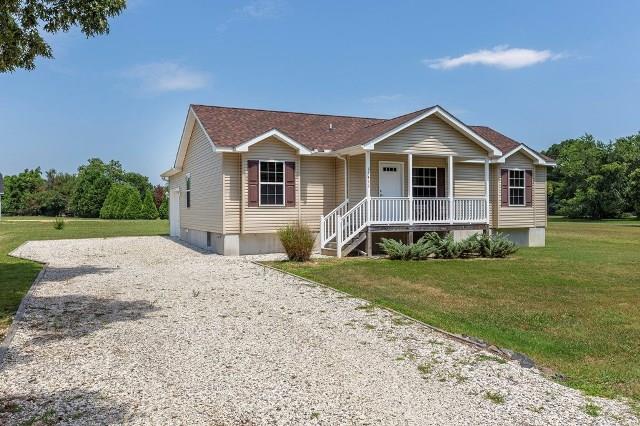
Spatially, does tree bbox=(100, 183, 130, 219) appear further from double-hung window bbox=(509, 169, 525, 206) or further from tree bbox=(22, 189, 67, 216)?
Result: double-hung window bbox=(509, 169, 525, 206)

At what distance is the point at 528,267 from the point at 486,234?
192 inches

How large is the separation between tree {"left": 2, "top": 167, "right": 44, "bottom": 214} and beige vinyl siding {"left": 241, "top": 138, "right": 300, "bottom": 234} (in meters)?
64.4

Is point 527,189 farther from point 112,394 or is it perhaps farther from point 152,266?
point 112,394

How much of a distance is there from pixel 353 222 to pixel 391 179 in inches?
125

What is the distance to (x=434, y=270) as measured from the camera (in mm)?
12906

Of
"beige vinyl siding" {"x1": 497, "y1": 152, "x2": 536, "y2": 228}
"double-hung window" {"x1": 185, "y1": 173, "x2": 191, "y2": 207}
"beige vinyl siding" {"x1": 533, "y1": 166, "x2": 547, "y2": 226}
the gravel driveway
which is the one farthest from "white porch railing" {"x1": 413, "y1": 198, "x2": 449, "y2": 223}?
"double-hung window" {"x1": 185, "y1": 173, "x2": 191, "y2": 207}

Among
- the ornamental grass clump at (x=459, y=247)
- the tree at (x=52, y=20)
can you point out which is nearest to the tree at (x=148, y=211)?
the ornamental grass clump at (x=459, y=247)

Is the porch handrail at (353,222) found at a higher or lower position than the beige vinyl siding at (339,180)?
lower

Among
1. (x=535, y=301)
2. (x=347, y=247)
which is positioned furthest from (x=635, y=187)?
(x=535, y=301)

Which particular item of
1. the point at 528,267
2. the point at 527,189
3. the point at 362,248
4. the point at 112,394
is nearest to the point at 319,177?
the point at 362,248

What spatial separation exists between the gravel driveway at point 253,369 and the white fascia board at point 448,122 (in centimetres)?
833

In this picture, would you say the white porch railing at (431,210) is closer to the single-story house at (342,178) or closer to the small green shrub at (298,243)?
the single-story house at (342,178)

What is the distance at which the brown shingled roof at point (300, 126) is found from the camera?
1727 cm

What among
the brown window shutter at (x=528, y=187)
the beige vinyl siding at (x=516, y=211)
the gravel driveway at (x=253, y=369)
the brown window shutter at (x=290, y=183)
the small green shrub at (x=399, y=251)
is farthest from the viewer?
the brown window shutter at (x=528, y=187)
